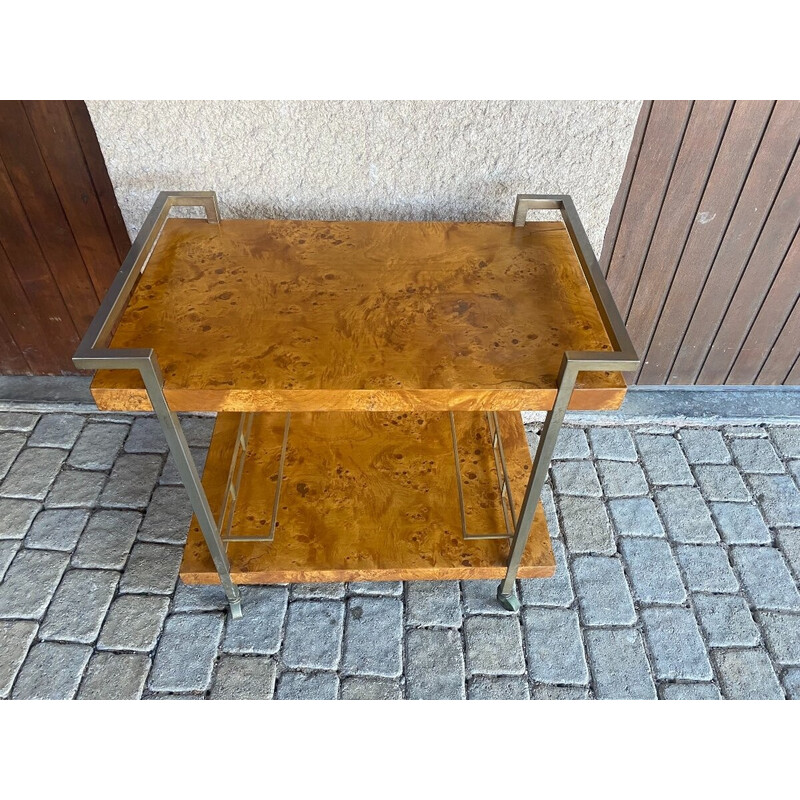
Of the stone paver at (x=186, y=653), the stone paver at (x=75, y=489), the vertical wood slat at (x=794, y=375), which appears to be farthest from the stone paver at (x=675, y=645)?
the stone paver at (x=75, y=489)

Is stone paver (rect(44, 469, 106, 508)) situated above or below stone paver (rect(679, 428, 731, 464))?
above

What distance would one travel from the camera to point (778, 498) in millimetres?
3182

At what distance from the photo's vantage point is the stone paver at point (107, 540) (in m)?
2.87

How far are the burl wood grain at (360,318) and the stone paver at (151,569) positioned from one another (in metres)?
1.18

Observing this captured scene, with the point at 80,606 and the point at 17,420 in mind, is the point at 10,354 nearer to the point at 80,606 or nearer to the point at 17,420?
the point at 17,420

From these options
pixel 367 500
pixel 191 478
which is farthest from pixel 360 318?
pixel 367 500

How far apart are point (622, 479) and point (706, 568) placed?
58 centimetres

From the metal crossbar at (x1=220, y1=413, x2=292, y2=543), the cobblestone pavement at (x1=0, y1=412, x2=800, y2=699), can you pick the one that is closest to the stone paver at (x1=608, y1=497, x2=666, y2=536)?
the cobblestone pavement at (x1=0, y1=412, x2=800, y2=699)

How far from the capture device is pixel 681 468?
3.31 meters

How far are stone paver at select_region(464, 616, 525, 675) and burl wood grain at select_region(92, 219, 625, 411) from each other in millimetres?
1217

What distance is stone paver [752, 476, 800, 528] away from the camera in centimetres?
309

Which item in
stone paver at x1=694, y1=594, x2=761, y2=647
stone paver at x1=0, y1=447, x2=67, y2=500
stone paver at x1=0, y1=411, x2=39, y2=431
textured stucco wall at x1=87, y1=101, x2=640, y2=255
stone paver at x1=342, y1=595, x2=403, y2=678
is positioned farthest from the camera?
stone paver at x1=0, y1=411, x2=39, y2=431

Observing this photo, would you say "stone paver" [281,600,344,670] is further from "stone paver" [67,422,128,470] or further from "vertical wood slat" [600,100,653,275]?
"vertical wood slat" [600,100,653,275]

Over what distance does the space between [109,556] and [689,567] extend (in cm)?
269
